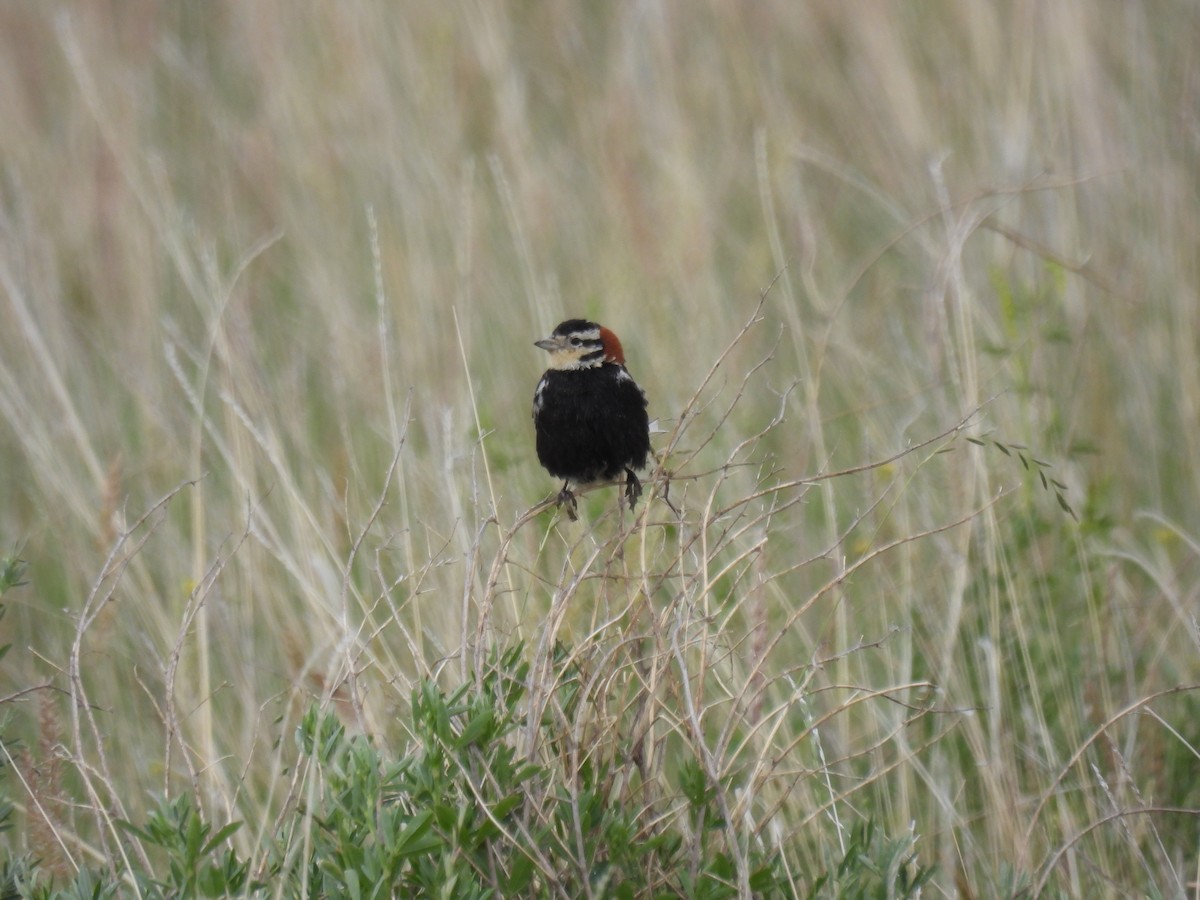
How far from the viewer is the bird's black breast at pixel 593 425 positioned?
12.4 ft

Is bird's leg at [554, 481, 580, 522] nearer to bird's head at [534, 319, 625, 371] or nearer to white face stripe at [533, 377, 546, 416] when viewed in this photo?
white face stripe at [533, 377, 546, 416]

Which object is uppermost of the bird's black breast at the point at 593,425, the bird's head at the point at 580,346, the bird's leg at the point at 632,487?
the bird's head at the point at 580,346

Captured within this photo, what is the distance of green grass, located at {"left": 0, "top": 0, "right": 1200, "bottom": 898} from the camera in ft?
8.46

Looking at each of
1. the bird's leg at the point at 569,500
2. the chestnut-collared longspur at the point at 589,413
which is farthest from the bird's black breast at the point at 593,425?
the bird's leg at the point at 569,500

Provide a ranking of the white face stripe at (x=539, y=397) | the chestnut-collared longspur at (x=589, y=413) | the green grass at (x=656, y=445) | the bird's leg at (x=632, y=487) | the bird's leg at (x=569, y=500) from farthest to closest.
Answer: the white face stripe at (x=539, y=397) < the chestnut-collared longspur at (x=589, y=413) < the bird's leg at (x=632, y=487) < the bird's leg at (x=569, y=500) < the green grass at (x=656, y=445)

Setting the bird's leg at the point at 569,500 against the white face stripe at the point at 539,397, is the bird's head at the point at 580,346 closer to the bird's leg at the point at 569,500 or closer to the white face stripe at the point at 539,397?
the white face stripe at the point at 539,397

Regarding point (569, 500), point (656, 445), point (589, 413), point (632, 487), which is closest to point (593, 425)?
point (589, 413)

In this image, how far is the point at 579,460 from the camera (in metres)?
3.80

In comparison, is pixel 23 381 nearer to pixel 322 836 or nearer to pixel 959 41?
pixel 322 836

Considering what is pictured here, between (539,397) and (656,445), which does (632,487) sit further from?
(656,445)

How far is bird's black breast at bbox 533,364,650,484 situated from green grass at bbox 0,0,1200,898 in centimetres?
17

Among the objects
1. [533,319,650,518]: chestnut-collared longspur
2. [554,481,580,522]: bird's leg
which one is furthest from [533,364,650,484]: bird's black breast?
[554,481,580,522]: bird's leg

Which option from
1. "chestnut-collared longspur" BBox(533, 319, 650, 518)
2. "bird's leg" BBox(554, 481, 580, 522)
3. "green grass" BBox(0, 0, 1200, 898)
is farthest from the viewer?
"chestnut-collared longspur" BBox(533, 319, 650, 518)

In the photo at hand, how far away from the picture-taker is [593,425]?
3.77 metres
